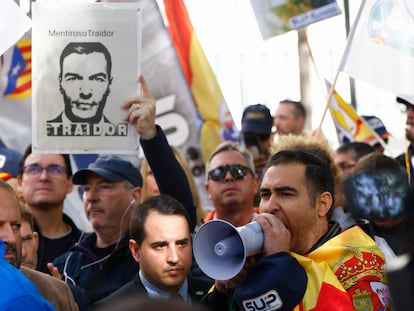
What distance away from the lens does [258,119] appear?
7367 millimetres

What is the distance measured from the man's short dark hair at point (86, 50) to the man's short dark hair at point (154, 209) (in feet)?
2.20

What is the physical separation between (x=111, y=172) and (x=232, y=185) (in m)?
0.73

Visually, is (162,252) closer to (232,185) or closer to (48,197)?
(232,185)

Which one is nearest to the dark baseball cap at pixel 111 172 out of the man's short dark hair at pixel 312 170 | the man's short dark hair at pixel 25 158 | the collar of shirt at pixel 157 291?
the man's short dark hair at pixel 25 158

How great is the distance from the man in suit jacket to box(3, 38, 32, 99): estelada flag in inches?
97.4

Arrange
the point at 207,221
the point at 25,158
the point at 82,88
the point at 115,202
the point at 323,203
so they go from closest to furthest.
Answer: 1. the point at 323,203
2. the point at 207,221
3. the point at 82,88
4. the point at 115,202
5. the point at 25,158

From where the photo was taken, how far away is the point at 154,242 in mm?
5238

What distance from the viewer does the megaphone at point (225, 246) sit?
3.84 metres

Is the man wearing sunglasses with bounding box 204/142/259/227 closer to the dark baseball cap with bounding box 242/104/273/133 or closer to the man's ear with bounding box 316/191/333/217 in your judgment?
the dark baseball cap with bounding box 242/104/273/133

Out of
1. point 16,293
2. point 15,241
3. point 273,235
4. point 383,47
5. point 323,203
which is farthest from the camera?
point 383,47

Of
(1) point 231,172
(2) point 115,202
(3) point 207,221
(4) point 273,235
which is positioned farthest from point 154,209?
(4) point 273,235

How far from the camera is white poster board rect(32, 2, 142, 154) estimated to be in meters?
5.20

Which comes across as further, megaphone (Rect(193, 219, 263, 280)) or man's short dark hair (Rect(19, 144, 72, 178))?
man's short dark hair (Rect(19, 144, 72, 178))

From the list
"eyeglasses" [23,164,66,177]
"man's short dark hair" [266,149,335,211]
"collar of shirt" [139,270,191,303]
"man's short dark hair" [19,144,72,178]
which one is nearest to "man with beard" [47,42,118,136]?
"collar of shirt" [139,270,191,303]
